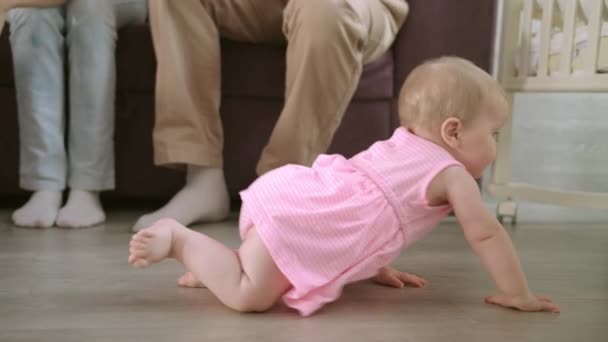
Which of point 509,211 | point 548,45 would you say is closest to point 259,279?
point 509,211

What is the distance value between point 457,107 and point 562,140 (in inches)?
51.0

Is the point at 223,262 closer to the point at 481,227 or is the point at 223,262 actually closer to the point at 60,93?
the point at 481,227

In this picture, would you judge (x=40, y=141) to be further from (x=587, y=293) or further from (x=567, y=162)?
(x=567, y=162)

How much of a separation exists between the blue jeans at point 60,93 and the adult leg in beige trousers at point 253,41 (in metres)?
0.13

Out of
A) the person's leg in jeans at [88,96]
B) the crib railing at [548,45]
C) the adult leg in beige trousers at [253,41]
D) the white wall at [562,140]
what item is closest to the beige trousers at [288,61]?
the adult leg in beige trousers at [253,41]

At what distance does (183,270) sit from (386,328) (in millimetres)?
351

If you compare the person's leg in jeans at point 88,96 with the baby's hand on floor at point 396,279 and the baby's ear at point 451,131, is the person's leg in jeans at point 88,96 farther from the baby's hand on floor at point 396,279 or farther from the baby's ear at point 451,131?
the baby's ear at point 451,131

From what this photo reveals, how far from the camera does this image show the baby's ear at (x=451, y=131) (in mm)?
804

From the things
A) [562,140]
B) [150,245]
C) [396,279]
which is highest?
[150,245]

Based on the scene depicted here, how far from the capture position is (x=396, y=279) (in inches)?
35.8

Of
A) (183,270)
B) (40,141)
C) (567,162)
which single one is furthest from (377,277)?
(567,162)

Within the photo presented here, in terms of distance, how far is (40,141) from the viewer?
4.31 feet

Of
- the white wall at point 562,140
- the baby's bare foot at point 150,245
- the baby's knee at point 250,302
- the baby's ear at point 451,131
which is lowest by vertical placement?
the white wall at point 562,140

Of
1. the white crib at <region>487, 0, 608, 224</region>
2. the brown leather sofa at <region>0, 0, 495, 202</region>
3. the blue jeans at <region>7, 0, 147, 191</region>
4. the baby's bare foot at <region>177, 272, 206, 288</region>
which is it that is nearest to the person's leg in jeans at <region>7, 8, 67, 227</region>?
the blue jeans at <region>7, 0, 147, 191</region>
